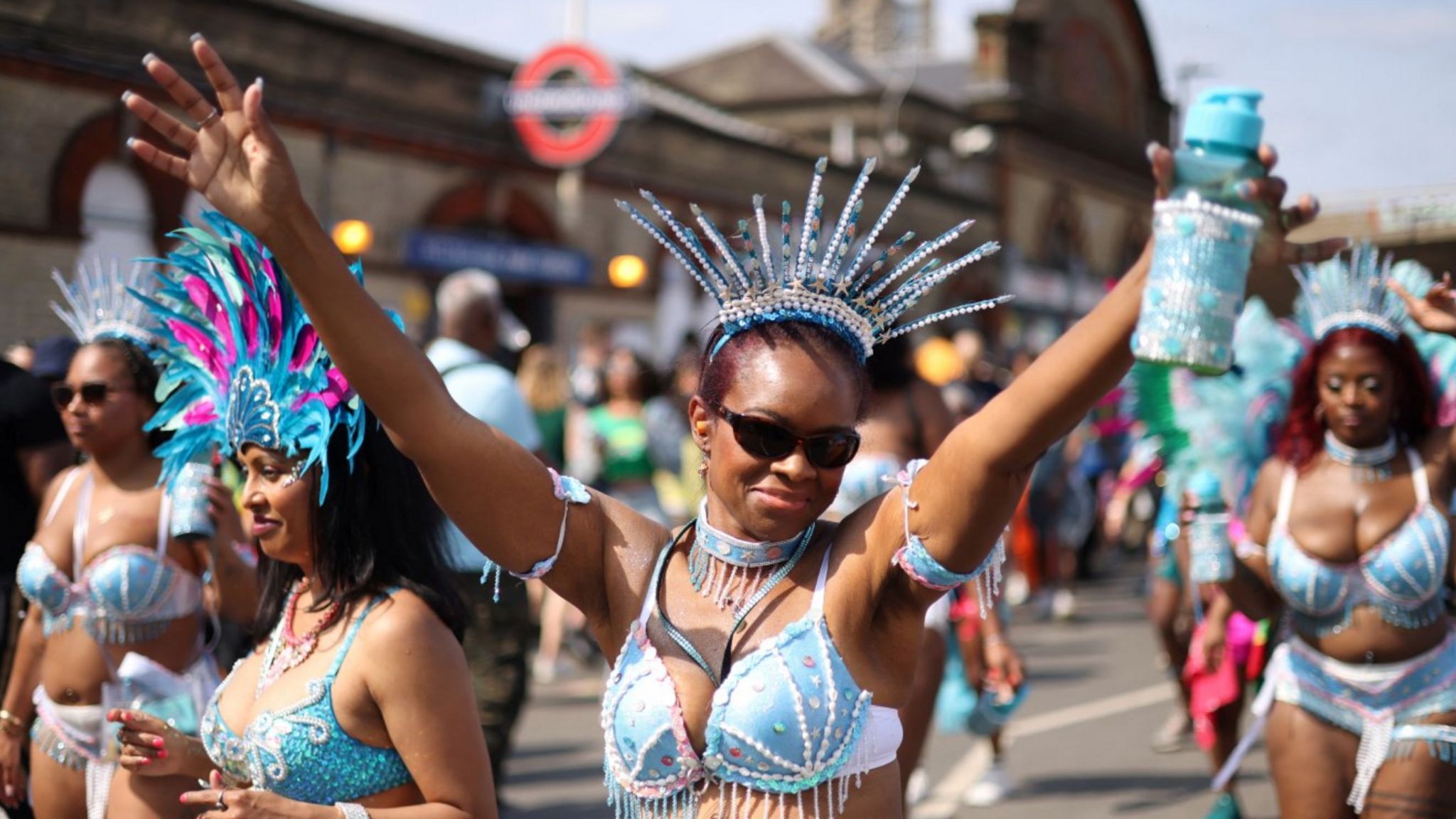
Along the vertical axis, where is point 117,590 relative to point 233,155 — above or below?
below

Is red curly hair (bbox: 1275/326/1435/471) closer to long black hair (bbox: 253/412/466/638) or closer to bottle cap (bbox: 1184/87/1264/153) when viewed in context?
long black hair (bbox: 253/412/466/638)

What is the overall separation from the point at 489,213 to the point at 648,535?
50.4ft

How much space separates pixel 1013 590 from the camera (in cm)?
1523

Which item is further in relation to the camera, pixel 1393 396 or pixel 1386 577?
pixel 1393 396

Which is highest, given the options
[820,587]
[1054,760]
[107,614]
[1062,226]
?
[1062,226]

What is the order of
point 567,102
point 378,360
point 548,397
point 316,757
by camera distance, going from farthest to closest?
point 567,102 < point 548,397 < point 316,757 < point 378,360

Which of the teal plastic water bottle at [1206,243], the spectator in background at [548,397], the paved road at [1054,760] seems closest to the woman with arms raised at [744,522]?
the teal plastic water bottle at [1206,243]

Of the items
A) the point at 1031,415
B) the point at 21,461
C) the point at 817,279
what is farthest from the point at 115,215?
the point at 1031,415

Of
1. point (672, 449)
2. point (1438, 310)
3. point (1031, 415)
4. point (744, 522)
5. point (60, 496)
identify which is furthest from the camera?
point (672, 449)

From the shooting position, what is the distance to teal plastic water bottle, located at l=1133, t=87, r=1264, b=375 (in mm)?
1911

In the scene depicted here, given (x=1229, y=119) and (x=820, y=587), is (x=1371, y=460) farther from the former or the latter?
(x=1229, y=119)

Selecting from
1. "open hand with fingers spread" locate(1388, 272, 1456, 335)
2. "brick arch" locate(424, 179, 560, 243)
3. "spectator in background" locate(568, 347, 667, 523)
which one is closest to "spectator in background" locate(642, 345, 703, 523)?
"spectator in background" locate(568, 347, 667, 523)

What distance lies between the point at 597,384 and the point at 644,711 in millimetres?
8831

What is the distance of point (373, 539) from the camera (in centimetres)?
318
